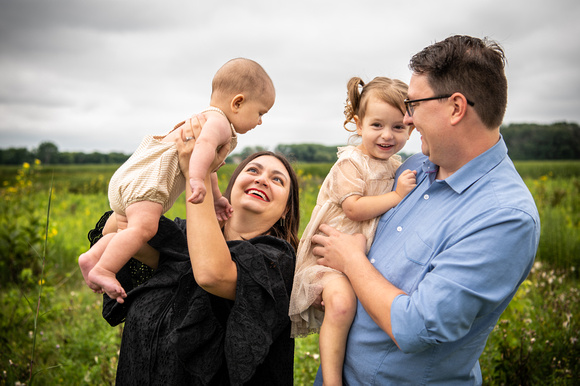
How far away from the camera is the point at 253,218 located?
2.52 m

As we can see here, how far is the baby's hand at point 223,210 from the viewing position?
2451 millimetres

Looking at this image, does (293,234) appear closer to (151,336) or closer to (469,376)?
(151,336)

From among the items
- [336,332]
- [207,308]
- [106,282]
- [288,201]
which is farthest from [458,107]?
[106,282]

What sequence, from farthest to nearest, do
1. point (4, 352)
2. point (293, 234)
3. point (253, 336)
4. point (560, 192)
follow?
point (560, 192)
point (4, 352)
point (293, 234)
point (253, 336)

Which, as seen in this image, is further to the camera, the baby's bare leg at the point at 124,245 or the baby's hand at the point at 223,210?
the baby's hand at the point at 223,210

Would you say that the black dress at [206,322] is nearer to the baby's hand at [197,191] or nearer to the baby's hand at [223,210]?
the baby's hand at [223,210]

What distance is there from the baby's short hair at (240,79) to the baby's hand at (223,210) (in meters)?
0.63

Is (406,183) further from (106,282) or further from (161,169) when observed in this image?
(106,282)

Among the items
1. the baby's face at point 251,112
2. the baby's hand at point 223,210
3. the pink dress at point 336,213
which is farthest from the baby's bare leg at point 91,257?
the pink dress at point 336,213

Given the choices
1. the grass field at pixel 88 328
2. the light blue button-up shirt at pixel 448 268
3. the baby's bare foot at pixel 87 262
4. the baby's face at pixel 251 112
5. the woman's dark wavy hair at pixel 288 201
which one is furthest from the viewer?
the grass field at pixel 88 328

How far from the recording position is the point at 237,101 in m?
2.21

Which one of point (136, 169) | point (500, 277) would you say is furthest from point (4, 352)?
point (500, 277)

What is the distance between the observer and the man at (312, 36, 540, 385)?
149cm

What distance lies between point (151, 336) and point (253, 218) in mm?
850
